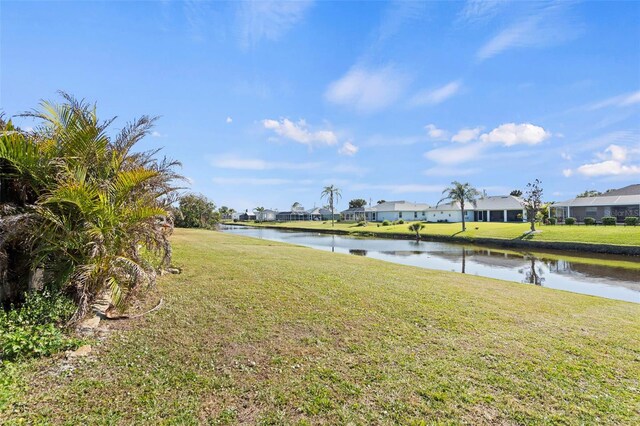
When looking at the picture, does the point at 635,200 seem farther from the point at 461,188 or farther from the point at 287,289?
the point at 287,289

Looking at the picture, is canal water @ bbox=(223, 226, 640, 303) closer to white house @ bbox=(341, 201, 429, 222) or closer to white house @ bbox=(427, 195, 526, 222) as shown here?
white house @ bbox=(427, 195, 526, 222)

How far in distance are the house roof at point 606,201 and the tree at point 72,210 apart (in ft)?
162

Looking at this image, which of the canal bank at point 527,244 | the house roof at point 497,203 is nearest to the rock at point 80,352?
the canal bank at point 527,244

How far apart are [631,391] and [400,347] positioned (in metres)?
2.59

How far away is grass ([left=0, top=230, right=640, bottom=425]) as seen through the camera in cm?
324

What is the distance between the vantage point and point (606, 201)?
131ft

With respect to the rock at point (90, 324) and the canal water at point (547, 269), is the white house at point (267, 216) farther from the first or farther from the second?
the rock at point (90, 324)

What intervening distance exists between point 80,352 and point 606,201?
170ft

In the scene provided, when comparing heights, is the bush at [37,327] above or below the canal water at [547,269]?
above

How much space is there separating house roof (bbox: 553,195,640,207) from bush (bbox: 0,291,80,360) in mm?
50261

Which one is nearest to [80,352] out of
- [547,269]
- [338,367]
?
[338,367]

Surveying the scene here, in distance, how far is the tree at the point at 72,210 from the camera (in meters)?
4.72

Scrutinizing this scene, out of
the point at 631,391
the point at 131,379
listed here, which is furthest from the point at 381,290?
→ the point at 131,379

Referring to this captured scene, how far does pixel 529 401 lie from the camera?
3.49 metres
